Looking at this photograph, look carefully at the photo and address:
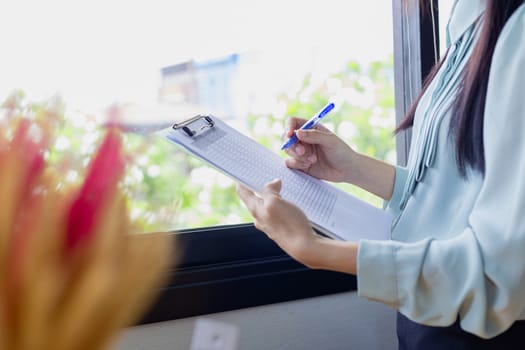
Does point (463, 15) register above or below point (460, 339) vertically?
above

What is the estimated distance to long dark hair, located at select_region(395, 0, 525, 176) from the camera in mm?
669

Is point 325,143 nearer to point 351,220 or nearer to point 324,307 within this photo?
point 351,220

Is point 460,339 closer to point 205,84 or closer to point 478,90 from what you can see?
point 478,90

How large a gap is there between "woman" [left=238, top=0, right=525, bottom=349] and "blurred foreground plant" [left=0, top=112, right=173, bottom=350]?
1.29 ft

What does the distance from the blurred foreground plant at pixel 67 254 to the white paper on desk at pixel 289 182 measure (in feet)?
1.26

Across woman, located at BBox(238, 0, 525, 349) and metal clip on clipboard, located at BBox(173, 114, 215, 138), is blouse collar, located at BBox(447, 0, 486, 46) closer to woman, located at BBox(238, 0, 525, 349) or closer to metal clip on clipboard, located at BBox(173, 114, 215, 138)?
woman, located at BBox(238, 0, 525, 349)

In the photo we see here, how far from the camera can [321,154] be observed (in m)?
0.98

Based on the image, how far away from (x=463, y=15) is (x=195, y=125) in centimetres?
41

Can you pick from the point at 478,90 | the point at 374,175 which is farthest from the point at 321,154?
the point at 478,90

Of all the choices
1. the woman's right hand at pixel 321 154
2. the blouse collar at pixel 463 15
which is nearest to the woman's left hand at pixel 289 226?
the woman's right hand at pixel 321 154

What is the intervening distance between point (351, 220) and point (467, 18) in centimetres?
33

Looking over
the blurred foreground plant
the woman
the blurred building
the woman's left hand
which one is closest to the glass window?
the blurred building

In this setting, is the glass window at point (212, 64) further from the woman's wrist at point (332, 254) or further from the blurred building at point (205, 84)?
the woman's wrist at point (332, 254)

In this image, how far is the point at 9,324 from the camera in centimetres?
29
